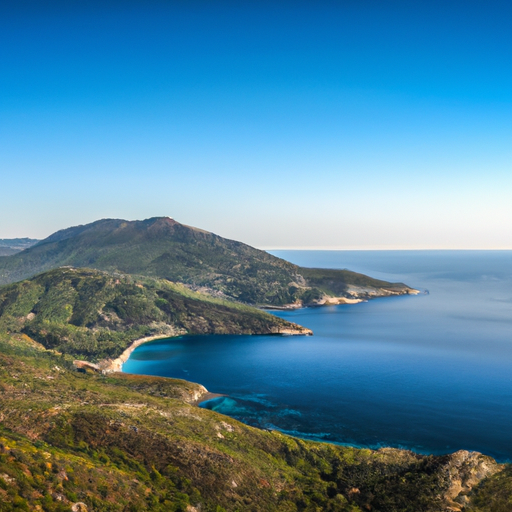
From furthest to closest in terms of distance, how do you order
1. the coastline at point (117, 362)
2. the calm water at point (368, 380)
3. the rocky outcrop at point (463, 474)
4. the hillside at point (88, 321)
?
the hillside at point (88, 321)
the coastline at point (117, 362)
the calm water at point (368, 380)
the rocky outcrop at point (463, 474)

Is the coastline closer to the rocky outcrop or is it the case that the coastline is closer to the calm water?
the calm water

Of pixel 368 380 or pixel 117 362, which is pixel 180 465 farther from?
pixel 117 362

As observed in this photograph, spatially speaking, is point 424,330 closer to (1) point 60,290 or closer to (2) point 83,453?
Answer: (2) point 83,453

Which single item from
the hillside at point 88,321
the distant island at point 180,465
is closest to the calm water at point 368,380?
the hillside at point 88,321

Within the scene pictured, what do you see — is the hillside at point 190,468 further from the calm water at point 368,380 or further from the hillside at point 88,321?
the hillside at point 88,321

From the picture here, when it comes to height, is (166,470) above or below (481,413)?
above

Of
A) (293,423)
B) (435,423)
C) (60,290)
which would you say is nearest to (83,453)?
(293,423)

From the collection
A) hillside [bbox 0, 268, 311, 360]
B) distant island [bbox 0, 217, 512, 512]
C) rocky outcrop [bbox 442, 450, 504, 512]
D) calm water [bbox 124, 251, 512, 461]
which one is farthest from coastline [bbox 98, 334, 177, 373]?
rocky outcrop [bbox 442, 450, 504, 512]
